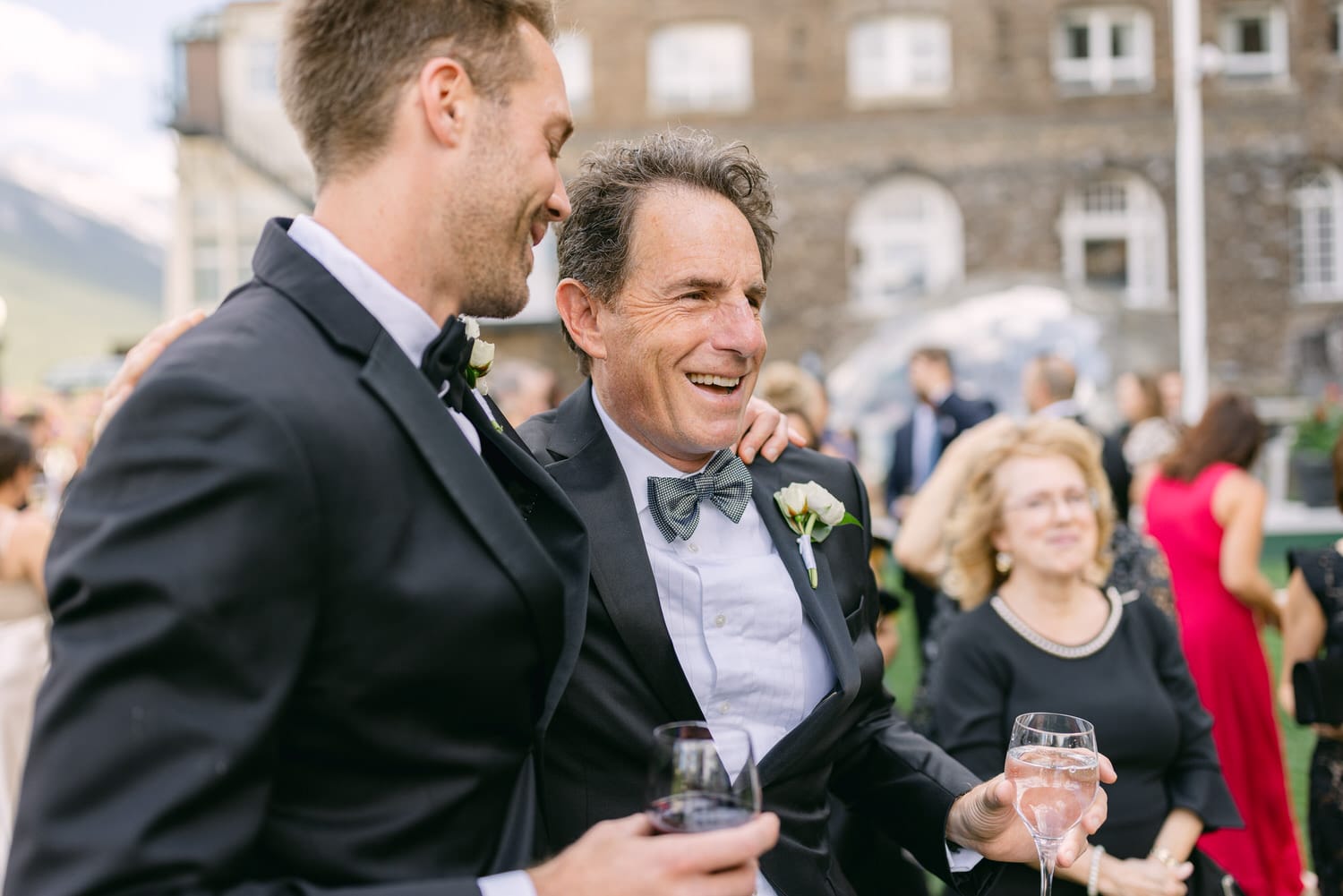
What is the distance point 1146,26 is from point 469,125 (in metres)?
25.4

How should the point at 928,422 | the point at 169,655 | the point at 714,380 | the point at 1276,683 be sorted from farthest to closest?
the point at 928,422 < the point at 1276,683 < the point at 714,380 < the point at 169,655

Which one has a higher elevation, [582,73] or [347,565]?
[582,73]

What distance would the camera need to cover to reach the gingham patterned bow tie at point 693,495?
2.32 m

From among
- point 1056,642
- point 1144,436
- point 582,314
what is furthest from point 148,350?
point 1144,436

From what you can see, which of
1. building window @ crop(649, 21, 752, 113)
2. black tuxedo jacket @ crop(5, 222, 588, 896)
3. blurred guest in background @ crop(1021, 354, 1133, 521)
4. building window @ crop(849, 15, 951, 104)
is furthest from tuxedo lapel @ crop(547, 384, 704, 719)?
building window @ crop(849, 15, 951, 104)

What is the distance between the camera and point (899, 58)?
927 inches

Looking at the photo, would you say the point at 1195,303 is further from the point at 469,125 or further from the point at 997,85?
the point at 469,125

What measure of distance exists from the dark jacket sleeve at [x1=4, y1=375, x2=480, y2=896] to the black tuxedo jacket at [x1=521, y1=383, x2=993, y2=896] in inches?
26.6

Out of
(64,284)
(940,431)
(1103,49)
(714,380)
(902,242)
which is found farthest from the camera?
(64,284)

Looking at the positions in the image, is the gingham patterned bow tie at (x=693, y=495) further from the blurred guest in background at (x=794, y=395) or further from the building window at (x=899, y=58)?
the building window at (x=899, y=58)

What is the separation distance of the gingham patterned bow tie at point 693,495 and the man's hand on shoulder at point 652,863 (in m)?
1.01

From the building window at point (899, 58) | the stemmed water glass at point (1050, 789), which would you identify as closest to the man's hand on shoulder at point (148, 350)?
the stemmed water glass at point (1050, 789)

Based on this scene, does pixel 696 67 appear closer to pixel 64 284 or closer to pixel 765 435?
pixel 765 435

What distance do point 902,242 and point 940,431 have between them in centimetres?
1553
